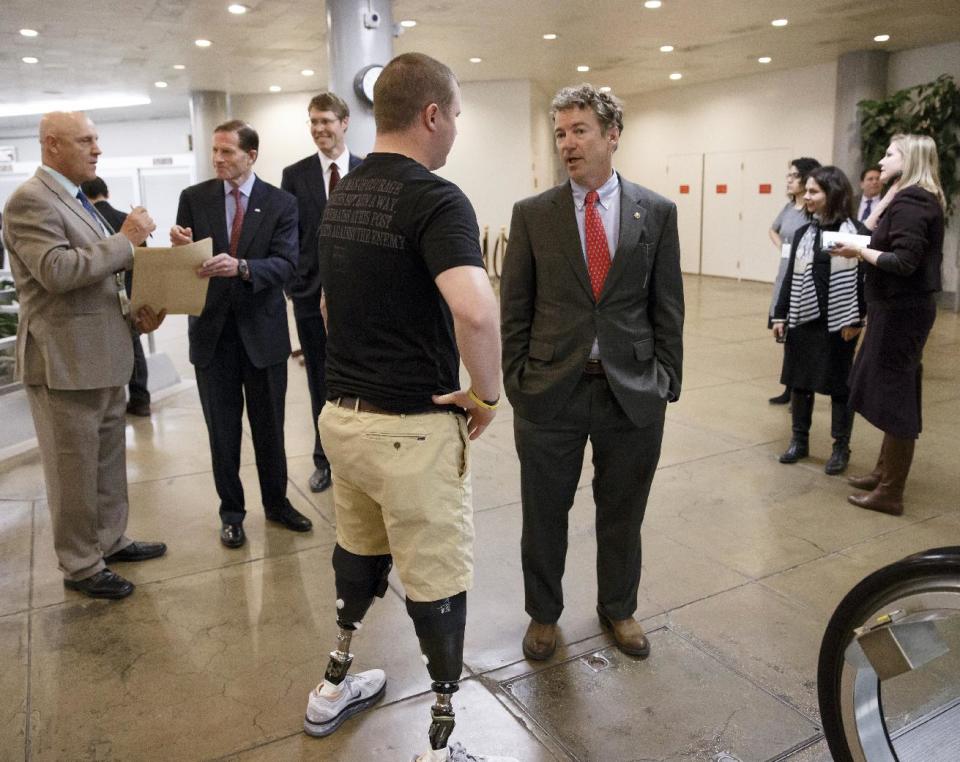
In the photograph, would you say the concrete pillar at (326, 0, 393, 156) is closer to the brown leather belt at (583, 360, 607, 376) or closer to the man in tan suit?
the man in tan suit

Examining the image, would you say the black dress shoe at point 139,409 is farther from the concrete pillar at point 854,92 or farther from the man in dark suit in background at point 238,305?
the concrete pillar at point 854,92

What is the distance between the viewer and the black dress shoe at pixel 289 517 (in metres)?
3.59

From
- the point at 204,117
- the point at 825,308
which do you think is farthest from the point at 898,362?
the point at 204,117

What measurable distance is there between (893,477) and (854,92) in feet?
30.5

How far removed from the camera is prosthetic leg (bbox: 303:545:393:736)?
2100 mm

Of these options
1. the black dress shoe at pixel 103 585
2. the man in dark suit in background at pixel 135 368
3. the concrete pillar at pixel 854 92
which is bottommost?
the black dress shoe at pixel 103 585

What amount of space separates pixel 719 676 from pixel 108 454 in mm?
2418

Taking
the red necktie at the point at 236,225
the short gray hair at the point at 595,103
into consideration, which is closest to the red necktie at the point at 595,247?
the short gray hair at the point at 595,103

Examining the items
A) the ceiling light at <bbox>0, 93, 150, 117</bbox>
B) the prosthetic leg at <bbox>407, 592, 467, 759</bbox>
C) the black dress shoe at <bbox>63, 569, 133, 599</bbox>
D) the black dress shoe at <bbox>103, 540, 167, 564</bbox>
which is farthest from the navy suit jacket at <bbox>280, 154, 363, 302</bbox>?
the ceiling light at <bbox>0, 93, 150, 117</bbox>

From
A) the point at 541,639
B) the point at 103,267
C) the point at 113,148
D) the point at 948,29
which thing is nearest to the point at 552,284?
the point at 541,639

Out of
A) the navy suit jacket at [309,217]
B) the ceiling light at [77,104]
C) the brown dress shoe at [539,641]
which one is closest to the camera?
the brown dress shoe at [539,641]

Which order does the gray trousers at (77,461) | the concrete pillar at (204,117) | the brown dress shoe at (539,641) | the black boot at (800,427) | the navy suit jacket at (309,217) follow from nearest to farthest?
1. the brown dress shoe at (539,641)
2. the gray trousers at (77,461)
3. the navy suit jacket at (309,217)
4. the black boot at (800,427)
5. the concrete pillar at (204,117)

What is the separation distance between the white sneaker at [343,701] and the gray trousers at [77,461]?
128 cm

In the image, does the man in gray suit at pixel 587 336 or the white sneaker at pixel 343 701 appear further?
the man in gray suit at pixel 587 336
